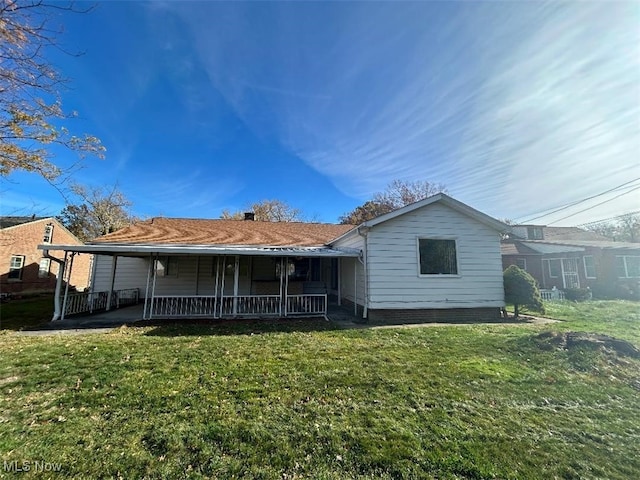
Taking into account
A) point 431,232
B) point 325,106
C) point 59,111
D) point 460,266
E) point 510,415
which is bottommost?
point 510,415

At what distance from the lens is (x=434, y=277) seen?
10.4m

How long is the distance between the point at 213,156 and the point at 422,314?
47.1ft

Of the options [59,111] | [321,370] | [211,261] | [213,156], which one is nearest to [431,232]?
[321,370]

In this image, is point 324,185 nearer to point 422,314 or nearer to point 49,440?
point 422,314

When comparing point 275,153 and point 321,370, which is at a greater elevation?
point 275,153

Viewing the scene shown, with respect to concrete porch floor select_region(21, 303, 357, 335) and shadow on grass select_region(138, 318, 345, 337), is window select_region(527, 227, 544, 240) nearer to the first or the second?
concrete porch floor select_region(21, 303, 357, 335)

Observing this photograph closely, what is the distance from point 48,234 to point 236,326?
79.6ft

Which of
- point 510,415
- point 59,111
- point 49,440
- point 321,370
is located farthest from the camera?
point 59,111

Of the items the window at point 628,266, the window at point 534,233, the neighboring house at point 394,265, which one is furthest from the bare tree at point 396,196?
the neighboring house at point 394,265

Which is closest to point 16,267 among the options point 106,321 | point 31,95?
point 106,321

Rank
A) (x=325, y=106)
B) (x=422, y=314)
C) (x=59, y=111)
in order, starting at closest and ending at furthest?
(x=59, y=111) → (x=422, y=314) → (x=325, y=106)

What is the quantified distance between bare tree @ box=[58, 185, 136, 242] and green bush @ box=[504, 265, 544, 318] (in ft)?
117

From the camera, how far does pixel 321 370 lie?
16.9ft

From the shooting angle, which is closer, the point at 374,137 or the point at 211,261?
the point at 374,137
